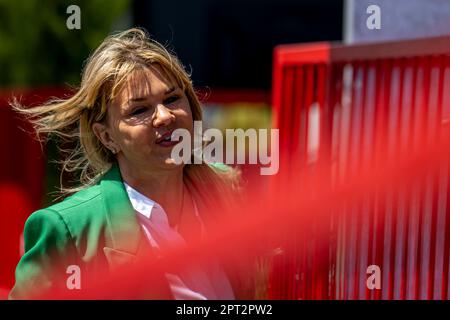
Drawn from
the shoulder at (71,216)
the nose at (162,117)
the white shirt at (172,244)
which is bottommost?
the white shirt at (172,244)

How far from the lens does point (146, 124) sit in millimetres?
2184

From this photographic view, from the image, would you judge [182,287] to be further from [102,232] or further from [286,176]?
[286,176]

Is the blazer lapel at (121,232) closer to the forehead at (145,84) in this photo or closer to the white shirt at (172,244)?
the white shirt at (172,244)

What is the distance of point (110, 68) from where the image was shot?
86.8 inches

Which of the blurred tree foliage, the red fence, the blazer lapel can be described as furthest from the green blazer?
the blurred tree foliage

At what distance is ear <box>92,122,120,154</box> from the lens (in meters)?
2.29

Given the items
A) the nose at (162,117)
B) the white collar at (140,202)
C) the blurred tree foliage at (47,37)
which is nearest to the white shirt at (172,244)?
the white collar at (140,202)

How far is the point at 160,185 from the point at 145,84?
27cm

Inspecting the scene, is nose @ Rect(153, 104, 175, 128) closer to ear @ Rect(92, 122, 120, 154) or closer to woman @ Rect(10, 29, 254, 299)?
woman @ Rect(10, 29, 254, 299)

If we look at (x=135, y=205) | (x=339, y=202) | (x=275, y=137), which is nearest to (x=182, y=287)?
(x=135, y=205)

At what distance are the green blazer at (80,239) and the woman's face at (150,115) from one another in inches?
5.2

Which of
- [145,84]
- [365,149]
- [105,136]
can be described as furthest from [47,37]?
[145,84]

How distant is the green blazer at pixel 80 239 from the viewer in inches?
85.7

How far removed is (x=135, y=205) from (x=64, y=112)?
30 cm
